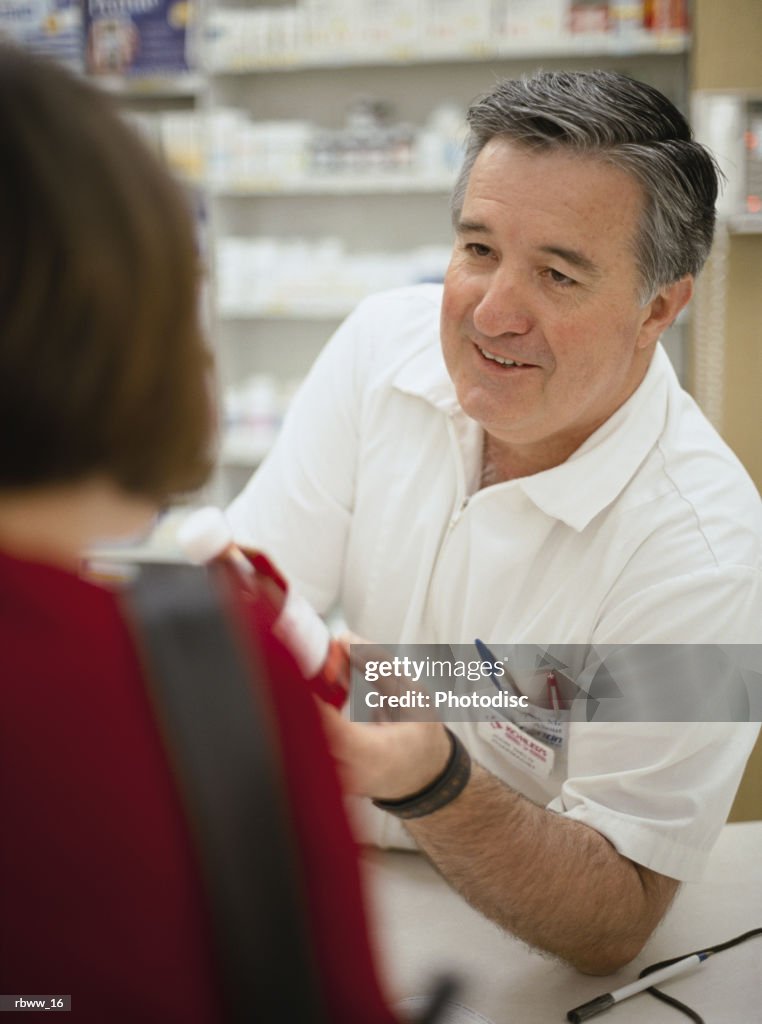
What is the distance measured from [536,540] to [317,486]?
1.29 feet

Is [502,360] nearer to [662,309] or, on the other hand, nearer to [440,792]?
[662,309]

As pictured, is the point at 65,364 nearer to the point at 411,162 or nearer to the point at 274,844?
the point at 274,844

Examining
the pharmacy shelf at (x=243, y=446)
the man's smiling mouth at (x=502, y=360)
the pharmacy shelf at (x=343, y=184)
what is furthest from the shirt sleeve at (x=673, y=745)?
the pharmacy shelf at (x=243, y=446)

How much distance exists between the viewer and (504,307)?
51.2 inches

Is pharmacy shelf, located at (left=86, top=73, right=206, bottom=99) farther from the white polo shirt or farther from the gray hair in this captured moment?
the gray hair

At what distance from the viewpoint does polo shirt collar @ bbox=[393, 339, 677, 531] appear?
131cm

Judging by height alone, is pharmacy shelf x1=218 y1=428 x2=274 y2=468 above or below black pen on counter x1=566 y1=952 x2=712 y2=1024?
below

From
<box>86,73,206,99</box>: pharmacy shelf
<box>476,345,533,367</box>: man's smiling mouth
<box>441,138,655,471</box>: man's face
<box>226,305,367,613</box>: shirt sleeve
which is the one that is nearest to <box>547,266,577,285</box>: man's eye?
<box>441,138,655,471</box>: man's face

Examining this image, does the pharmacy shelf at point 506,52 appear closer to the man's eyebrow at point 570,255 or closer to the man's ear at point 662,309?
the man's ear at point 662,309

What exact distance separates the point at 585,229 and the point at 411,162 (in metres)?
2.24

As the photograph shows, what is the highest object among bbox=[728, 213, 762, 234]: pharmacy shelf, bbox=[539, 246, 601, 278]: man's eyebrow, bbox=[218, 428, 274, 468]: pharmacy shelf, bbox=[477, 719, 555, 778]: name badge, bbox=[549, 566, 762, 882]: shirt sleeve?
bbox=[539, 246, 601, 278]: man's eyebrow

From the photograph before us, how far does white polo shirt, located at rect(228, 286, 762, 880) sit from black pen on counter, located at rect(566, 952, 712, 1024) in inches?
4.1

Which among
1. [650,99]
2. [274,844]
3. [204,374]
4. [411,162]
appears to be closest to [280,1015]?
[274,844]

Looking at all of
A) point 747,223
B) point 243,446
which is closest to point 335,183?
point 243,446
